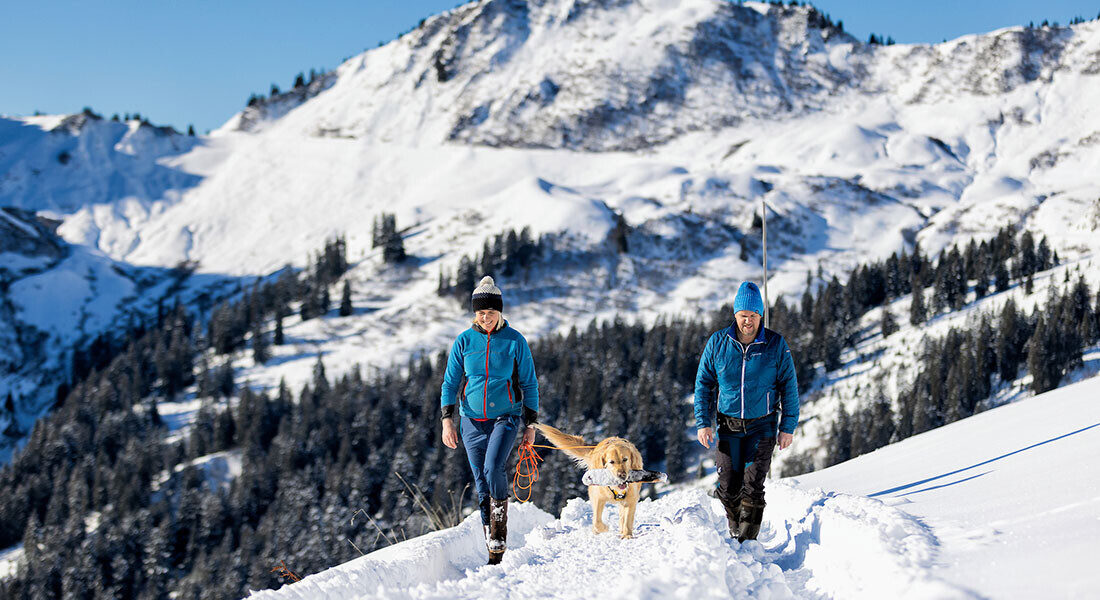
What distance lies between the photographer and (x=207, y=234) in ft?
593

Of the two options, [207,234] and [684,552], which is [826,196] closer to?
[207,234]

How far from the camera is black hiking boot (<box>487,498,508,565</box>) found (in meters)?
8.06

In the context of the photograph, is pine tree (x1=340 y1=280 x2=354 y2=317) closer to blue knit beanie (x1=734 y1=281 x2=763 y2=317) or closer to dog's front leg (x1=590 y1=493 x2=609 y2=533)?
dog's front leg (x1=590 y1=493 x2=609 y2=533)

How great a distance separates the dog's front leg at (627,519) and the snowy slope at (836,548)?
15cm

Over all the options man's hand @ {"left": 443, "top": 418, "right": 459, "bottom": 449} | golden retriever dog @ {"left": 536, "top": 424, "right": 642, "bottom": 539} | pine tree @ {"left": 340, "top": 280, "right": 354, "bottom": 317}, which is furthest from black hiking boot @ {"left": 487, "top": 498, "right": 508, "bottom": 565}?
pine tree @ {"left": 340, "top": 280, "right": 354, "bottom": 317}

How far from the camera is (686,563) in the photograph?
19.6 ft

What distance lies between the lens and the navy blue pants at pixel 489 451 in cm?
807

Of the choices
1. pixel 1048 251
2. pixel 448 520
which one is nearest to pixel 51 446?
pixel 448 520

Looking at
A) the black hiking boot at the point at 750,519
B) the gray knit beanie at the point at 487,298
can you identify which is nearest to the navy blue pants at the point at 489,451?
the gray knit beanie at the point at 487,298

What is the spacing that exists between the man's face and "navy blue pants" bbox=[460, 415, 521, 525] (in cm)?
253

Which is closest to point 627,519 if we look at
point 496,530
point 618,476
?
point 618,476

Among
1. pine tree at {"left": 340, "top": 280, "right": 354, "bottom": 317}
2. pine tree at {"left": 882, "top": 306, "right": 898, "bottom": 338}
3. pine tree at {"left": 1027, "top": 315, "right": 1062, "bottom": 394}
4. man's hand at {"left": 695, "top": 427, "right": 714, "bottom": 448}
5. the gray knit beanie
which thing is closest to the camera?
man's hand at {"left": 695, "top": 427, "right": 714, "bottom": 448}

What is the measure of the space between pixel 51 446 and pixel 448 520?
368 ft

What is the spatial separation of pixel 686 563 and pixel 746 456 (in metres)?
2.30
